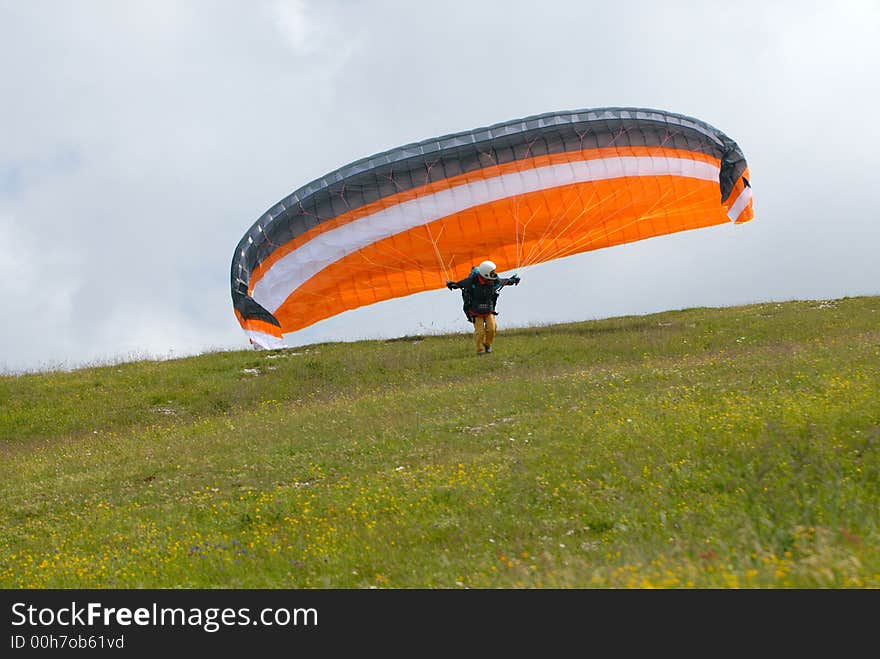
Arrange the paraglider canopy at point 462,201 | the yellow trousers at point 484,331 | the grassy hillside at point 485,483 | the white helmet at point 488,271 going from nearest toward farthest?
the grassy hillside at point 485,483 → the paraglider canopy at point 462,201 → the white helmet at point 488,271 → the yellow trousers at point 484,331

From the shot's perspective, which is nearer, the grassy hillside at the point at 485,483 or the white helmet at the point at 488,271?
the grassy hillside at the point at 485,483

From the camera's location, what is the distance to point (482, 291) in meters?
28.2

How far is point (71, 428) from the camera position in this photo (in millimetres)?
25203

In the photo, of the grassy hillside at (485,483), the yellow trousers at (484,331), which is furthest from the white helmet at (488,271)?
the grassy hillside at (485,483)

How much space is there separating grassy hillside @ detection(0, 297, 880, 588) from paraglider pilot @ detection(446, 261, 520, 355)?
3.23 meters

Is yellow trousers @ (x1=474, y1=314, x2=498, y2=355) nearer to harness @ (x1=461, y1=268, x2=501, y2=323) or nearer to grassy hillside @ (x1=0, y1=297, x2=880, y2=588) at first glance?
harness @ (x1=461, y1=268, x2=501, y2=323)

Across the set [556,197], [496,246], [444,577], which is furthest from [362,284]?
[444,577]

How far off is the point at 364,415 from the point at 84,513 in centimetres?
713

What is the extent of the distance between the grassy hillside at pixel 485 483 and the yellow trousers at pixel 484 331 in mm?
3456

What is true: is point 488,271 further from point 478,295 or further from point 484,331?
point 484,331

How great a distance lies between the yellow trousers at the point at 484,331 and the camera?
29.0m

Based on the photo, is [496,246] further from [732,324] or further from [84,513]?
[84,513]

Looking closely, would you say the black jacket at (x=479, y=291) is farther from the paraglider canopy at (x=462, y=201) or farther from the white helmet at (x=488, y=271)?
the paraglider canopy at (x=462, y=201)

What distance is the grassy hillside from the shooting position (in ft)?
28.2
